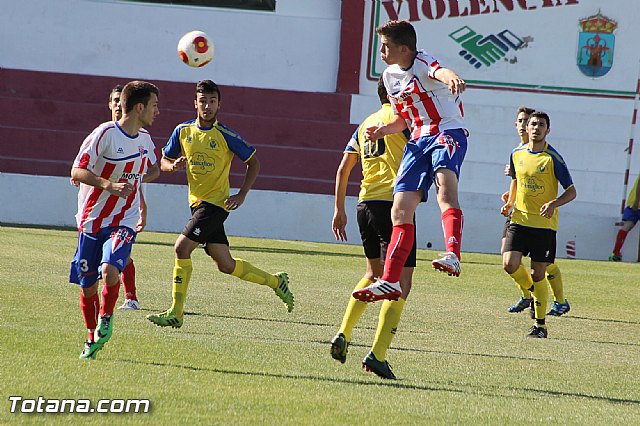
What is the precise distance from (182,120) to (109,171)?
19.7m

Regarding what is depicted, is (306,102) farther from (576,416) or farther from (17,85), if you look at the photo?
(576,416)

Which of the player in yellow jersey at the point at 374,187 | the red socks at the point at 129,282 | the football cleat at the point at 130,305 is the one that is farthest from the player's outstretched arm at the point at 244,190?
the player in yellow jersey at the point at 374,187

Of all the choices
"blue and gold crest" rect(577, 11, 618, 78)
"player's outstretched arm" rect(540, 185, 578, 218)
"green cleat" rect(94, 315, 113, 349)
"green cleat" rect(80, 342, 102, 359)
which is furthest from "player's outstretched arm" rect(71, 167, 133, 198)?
"blue and gold crest" rect(577, 11, 618, 78)

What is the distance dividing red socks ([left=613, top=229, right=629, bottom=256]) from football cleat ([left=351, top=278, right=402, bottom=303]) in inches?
788

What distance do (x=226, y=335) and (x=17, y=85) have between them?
1973 centimetres

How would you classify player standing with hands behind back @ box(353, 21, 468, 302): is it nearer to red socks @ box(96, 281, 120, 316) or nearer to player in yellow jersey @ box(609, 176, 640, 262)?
red socks @ box(96, 281, 120, 316)

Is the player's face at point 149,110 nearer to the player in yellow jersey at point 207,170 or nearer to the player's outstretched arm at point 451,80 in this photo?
the player in yellow jersey at point 207,170

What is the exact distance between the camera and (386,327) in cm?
683

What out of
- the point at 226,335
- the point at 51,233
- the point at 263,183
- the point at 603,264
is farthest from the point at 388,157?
the point at 263,183

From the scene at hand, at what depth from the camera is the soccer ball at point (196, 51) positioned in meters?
17.3

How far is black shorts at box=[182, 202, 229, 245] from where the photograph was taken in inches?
368

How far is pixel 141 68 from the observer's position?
2680 centimetres

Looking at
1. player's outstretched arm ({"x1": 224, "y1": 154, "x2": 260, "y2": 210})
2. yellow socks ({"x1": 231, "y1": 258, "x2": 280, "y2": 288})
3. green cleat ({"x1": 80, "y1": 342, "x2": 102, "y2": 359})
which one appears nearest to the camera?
green cleat ({"x1": 80, "y1": 342, "x2": 102, "y2": 359})

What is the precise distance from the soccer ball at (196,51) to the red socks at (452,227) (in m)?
11.1
